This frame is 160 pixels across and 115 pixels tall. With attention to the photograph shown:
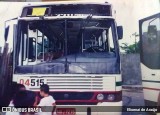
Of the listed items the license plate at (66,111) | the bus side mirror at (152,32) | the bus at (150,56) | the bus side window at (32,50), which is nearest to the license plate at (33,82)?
the bus side window at (32,50)

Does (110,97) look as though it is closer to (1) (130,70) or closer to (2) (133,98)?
(2) (133,98)

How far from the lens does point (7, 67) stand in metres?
2.99

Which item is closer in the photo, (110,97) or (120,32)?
(110,97)

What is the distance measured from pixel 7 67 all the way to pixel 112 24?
4.57ft

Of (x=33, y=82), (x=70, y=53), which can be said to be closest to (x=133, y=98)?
(x=70, y=53)

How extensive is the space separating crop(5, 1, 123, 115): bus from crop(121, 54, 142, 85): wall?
0.25ft

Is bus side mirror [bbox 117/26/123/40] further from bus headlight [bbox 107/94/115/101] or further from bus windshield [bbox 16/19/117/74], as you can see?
bus headlight [bbox 107/94/115/101]

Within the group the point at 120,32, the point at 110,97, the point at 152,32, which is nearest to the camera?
the point at 110,97

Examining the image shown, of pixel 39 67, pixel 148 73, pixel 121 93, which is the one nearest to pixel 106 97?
pixel 121 93

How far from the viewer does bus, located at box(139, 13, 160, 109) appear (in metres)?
3.02

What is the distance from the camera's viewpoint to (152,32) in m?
3.07

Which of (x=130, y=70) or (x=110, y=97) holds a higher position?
(x=130, y=70)

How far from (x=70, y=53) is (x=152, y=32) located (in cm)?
108

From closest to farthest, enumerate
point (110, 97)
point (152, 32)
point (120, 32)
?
point (110, 97) → point (120, 32) → point (152, 32)
